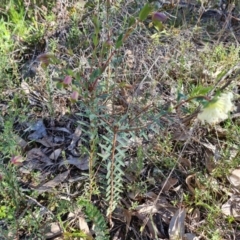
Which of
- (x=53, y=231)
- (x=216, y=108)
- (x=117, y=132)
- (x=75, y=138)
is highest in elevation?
(x=216, y=108)

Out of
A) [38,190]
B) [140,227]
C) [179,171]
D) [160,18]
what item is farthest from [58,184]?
[160,18]

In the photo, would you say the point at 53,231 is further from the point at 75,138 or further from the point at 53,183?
the point at 75,138

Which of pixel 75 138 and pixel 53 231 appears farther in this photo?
pixel 75 138

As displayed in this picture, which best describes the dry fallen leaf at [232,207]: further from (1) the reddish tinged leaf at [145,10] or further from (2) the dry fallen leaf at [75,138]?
(1) the reddish tinged leaf at [145,10]

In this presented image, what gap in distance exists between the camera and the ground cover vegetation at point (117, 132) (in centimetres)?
130

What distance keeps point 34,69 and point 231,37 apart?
126 centimetres

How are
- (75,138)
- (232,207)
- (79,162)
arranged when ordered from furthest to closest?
1. (75,138)
2. (79,162)
3. (232,207)

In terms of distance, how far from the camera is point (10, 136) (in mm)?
1435

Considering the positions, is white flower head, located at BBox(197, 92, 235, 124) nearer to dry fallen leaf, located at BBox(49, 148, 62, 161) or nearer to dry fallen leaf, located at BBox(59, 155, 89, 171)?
dry fallen leaf, located at BBox(59, 155, 89, 171)

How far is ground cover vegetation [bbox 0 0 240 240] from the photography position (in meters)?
1.30

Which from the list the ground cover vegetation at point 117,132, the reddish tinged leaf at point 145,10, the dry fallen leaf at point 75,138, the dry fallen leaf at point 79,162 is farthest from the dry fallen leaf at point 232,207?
the reddish tinged leaf at point 145,10

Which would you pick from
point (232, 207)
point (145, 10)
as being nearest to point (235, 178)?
point (232, 207)

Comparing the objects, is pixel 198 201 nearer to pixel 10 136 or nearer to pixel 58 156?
pixel 58 156

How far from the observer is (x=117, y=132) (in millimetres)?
1241
